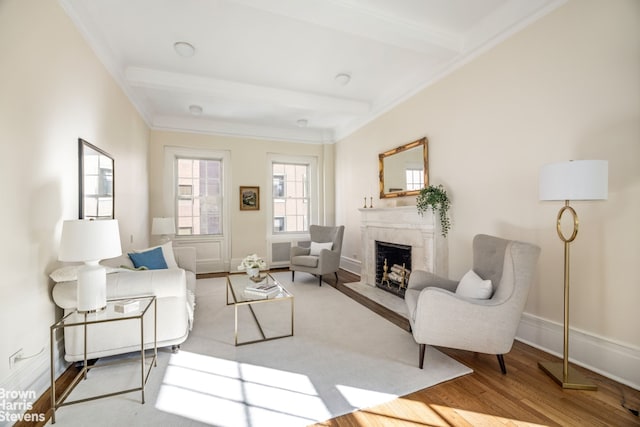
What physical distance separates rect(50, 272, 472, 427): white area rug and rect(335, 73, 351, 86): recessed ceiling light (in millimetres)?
3106

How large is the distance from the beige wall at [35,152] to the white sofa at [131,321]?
141 millimetres

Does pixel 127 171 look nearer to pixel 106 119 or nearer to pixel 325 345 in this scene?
pixel 106 119

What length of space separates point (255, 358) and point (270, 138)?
15.3 feet

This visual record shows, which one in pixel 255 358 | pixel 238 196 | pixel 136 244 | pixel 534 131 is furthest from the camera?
pixel 238 196

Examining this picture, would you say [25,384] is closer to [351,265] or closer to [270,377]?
[270,377]

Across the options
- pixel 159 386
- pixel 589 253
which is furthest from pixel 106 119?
pixel 589 253

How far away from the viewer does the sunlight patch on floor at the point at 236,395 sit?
167 cm

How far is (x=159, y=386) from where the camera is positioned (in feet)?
6.39

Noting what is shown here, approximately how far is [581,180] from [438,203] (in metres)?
1.64

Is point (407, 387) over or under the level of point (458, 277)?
under

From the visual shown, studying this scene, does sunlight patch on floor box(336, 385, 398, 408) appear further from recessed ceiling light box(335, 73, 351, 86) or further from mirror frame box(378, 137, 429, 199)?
recessed ceiling light box(335, 73, 351, 86)

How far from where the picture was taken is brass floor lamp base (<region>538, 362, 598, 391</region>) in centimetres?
188

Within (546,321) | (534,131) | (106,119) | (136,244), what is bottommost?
(546,321)

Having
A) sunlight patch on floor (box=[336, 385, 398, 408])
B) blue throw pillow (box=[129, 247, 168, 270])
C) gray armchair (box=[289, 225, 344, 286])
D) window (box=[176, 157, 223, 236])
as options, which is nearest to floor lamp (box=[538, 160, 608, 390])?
sunlight patch on floor (box=[336, 385, 398, 408])
